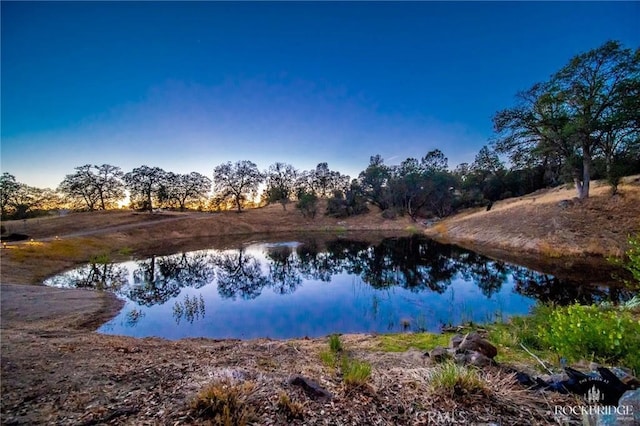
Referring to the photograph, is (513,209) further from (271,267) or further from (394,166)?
(394,166)

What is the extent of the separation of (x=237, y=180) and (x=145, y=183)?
22129mm

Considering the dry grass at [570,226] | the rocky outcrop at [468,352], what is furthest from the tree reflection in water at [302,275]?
the rocky outcrop at [468,352]

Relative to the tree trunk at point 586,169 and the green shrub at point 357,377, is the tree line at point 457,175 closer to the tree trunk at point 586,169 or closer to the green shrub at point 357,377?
the tree trunk at point 586,169

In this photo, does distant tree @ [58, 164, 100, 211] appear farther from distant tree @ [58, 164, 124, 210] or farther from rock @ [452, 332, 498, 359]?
rock @ [452, 332, 498, 359]

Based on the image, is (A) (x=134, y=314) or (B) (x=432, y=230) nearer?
(A) (x=134, y=314)

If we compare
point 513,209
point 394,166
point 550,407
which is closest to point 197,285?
point 550,407

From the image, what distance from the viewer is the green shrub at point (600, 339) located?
4.67 m

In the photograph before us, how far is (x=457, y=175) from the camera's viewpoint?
232 feet

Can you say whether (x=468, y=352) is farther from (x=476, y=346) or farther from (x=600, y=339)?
(x=600, y=339)

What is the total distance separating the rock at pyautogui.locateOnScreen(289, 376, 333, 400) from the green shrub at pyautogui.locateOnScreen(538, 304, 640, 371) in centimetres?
465

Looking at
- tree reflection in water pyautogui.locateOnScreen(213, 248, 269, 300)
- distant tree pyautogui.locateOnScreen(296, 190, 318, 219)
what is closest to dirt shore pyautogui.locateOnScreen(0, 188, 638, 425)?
tree reflection in water pyautogui.locateOnScreen(213, 248, 269, 300)

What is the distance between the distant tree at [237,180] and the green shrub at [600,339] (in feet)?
253

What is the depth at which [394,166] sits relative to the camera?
74.1 meters

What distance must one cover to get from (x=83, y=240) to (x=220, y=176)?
45.8m
